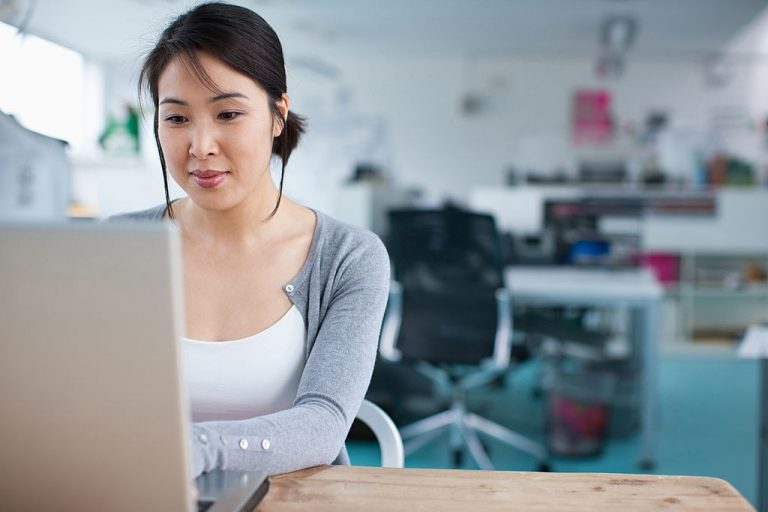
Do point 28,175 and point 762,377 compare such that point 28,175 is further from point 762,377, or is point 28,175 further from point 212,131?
point 762,377

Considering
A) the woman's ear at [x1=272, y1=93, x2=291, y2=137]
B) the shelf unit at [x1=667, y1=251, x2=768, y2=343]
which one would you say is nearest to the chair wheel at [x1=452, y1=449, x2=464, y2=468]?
the woman's ear at [x1=272, y1=93, x2=291, y2=137]

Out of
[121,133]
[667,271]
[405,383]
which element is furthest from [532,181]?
[121,133]

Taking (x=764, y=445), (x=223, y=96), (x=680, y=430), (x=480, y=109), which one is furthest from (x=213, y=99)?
(x=480, y=109)

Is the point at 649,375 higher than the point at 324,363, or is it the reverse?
the point at 324,363

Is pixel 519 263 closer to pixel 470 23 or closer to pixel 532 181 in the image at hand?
pixel 532 181

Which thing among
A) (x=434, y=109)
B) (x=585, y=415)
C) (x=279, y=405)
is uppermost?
(x=434, y=109)

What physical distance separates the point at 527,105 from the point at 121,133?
5988mm

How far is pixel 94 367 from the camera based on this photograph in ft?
1.93

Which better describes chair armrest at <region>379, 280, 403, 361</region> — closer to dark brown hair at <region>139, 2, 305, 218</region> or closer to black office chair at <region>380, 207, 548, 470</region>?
black office chair at <region>380, 207, 548, 470</region>

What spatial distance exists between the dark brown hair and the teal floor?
1.50 m

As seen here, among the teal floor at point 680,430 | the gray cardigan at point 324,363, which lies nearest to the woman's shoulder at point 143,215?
the gray cardigan at point 324,363

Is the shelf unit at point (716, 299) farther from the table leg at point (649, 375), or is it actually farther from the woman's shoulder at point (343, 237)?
the woman's shoulder at point (343, 237)

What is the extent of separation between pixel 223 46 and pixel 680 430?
11.2ft

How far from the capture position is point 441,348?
3146 millimetres
